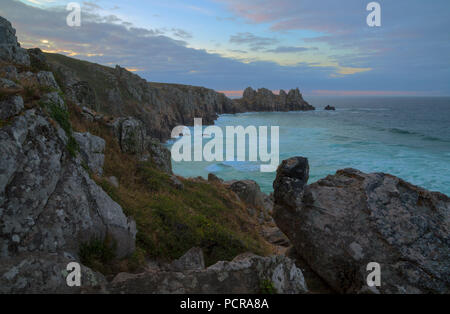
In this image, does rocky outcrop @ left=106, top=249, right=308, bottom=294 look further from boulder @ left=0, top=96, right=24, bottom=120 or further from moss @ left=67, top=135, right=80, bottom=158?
boulder @ left=0, top=96, right=24, bottom=120

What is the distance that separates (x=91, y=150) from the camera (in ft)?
42.6

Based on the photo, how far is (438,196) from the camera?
8836 mm

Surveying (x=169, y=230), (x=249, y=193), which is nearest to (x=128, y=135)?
(x=169, y=230)

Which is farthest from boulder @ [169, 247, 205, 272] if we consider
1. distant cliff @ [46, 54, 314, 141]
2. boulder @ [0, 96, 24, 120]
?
distant cliff @ [46, 54, 314, 141]

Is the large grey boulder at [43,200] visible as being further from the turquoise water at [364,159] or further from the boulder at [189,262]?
the turquoise water at [364,159]

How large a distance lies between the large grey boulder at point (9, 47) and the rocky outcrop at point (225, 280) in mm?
21010

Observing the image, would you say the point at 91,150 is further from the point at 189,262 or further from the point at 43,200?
the point at 189,262

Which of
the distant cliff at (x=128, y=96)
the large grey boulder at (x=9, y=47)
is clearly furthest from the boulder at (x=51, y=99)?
the distant cliff at (x=128, y=96)

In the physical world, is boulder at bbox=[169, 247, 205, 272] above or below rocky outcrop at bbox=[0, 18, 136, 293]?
below

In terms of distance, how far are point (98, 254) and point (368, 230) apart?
847cm

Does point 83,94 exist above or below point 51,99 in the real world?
above

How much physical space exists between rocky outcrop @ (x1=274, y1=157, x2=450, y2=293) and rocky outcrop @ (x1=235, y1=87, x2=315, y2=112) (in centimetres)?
16049

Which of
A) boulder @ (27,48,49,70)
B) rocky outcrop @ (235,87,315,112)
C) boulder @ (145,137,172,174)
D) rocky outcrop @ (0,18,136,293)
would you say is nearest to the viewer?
rocky outcrop @ (0,18,136,293)

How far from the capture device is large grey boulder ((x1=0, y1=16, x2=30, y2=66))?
1852 centimetres
